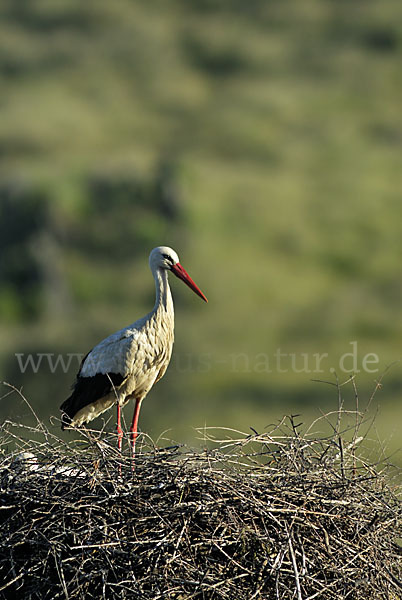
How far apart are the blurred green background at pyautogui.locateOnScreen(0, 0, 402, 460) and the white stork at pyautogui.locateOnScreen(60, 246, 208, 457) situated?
10.2 m

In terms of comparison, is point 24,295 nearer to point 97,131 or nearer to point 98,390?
point 97,131

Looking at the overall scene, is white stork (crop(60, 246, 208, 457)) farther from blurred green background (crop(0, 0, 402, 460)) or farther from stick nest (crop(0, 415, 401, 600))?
blurred green background (crop(0, 0, 402, 460))

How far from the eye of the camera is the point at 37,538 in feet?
13.0

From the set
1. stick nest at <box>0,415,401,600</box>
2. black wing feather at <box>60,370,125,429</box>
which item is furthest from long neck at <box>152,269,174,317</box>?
stick nest at <box>0,415,401,600</box>

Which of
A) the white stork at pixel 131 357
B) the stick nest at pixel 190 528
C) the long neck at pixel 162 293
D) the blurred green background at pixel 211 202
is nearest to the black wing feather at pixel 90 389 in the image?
the white stork at pixel 131 357

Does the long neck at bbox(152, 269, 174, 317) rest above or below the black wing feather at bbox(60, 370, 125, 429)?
above

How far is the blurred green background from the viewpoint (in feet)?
74.4

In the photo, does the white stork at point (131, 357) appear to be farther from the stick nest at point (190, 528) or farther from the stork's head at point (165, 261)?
the stick nest at point (190, 528)

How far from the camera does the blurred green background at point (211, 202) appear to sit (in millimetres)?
22672

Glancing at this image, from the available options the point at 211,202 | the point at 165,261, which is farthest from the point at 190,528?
the point at 211,202

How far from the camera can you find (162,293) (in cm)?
628

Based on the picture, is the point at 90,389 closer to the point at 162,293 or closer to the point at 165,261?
the point at 162,293

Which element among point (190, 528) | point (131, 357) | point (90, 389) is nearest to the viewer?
point (190, 528)

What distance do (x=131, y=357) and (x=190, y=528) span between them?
2.28 meters
